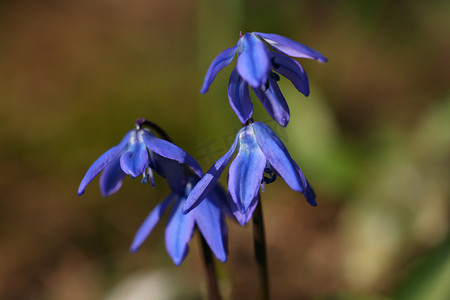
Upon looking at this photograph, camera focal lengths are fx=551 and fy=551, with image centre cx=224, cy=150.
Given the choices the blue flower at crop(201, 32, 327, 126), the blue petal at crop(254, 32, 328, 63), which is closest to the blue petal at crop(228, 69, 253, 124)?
the blue flower at crop(201, 32, 327, 126)

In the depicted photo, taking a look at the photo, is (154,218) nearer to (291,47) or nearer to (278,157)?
(278,157)

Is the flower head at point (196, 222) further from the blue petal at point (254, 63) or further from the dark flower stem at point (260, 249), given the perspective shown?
the blue petal at point (254, 63)

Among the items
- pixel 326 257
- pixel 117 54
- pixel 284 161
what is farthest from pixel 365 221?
pixel 117 54

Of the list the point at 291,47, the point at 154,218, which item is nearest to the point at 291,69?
the point at 291,47

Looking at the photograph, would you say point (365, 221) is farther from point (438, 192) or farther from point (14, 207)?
point (14, 207)

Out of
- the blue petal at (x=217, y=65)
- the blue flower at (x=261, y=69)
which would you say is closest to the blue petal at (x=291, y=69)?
the blue flower at (x=261, y=69)

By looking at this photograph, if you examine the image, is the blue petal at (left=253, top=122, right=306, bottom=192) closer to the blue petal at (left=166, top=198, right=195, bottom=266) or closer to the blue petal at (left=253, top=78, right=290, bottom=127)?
the blue petal at (left=253, top=78, right=290, bottom=127)
